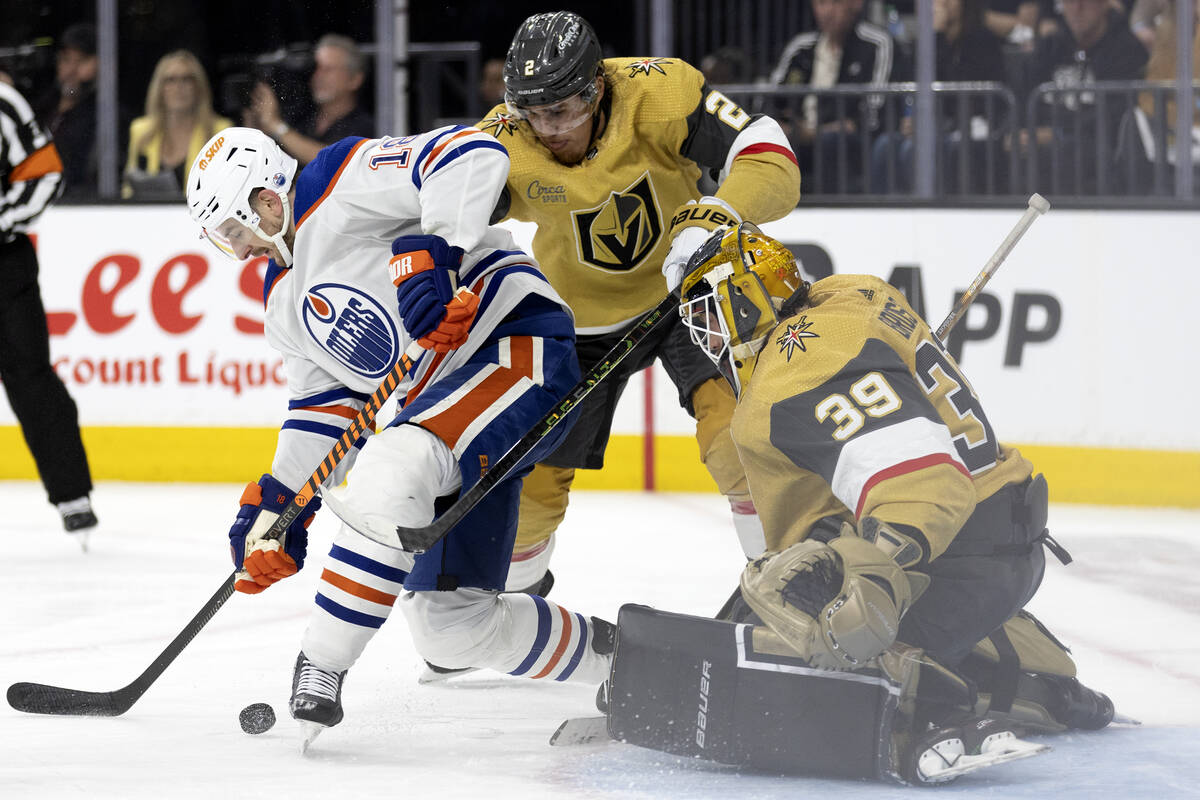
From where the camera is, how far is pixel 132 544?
164 inches

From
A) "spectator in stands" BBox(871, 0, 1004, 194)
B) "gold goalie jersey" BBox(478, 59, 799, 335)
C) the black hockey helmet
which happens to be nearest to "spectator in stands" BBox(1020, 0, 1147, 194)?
"spectator in stands" BBox(871, 0, 1004, 194)

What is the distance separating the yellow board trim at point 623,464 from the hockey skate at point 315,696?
112 inches

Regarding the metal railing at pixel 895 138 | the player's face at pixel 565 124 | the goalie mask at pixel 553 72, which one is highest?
the metal railing at pixel 895 138

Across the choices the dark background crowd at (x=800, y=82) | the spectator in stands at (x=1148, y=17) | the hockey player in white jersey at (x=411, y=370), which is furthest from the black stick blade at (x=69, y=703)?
the spectator in stands at (x=1148, y=17)

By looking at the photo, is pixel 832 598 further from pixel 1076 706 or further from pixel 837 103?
pixel 837 103

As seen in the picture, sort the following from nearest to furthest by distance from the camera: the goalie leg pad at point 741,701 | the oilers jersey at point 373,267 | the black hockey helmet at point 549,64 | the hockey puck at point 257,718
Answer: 1. the goalie leg pad at point 741,701
2. the oilers jersey at point 373,267
3. the hockey puck at point 257,718
4. the black hockey helmet at point 549,64

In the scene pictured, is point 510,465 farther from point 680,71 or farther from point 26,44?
point 26,44

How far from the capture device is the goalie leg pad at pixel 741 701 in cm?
200

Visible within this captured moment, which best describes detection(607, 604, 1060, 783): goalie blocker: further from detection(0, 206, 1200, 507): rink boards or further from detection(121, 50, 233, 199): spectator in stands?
detection(121, 50, 233, 199): spectator in stands

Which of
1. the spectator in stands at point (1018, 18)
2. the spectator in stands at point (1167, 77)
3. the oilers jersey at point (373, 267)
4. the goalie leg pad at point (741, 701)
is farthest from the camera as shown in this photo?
the spectator in stands at point (1018, 18)

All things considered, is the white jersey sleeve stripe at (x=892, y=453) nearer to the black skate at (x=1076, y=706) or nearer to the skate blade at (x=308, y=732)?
the black skate at (x=1076, y=706)

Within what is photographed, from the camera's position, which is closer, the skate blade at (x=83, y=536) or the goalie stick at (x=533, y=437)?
the goalie stick at (x=533, y=437)

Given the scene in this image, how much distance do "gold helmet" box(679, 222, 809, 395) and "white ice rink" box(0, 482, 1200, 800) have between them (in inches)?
23.0

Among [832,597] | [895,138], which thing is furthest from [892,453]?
[895,138]
